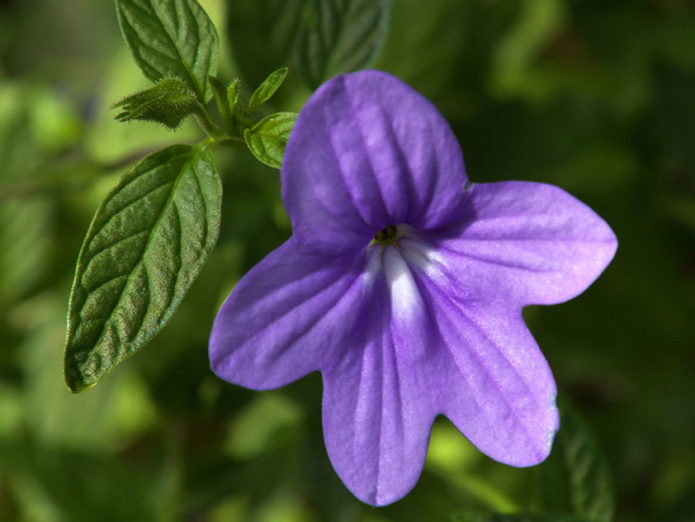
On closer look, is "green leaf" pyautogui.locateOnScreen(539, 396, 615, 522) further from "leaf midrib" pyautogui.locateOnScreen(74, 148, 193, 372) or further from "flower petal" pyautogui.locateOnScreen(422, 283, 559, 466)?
"leaf midrib" pyautogui.locateOnScreen(74, 148, 193, 372)

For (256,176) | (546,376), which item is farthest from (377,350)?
(256,176)

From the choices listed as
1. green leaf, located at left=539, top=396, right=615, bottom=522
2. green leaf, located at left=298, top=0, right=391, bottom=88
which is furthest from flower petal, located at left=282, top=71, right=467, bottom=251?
green leaf, located at left=539, top=396, right=615, bottom=522

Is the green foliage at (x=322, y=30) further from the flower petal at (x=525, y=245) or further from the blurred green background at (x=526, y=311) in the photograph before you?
the flower petal at (x=525, y=245)

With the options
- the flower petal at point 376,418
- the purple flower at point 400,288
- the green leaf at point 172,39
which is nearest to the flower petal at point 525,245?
the purple flower at point 400,288

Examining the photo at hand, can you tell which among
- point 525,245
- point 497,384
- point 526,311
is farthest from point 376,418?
point 526,311

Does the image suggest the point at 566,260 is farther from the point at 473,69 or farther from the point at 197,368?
the point at 473,69
